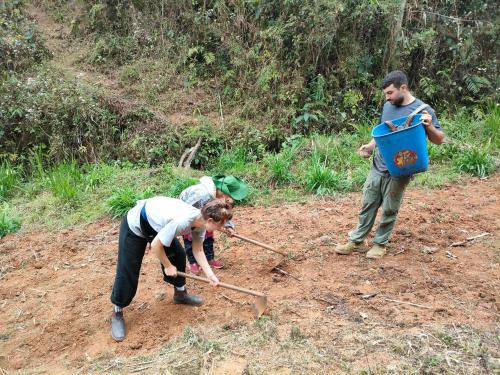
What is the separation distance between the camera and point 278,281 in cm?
428

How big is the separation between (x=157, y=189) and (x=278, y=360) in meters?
3.81

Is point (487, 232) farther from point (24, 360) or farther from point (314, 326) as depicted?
point (24, 360)

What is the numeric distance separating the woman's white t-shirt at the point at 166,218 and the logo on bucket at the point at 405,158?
64.2 inches

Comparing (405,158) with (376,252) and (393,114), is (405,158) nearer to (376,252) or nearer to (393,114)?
(393,114)

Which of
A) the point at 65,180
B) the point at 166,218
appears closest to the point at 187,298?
the point at 166,218

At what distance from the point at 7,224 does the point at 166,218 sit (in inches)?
144

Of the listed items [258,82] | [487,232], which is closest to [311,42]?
[258,82]

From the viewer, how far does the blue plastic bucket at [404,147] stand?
3.59 metres

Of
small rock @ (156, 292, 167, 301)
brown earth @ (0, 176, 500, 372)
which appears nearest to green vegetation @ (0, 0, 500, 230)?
brown earth @ (0, 176, 500, 372)

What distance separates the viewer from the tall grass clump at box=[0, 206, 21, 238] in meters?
5.93

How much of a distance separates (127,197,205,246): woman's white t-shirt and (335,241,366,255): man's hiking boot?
170 cm

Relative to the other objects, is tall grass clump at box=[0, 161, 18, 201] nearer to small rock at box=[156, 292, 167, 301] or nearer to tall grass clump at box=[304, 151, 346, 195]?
small rock at box=[156, 292, 167, 301]

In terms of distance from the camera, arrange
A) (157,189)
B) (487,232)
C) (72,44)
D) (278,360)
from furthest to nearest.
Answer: (72,44) < (157,189) < (487,232) < (278,360)

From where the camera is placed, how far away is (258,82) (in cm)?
844
